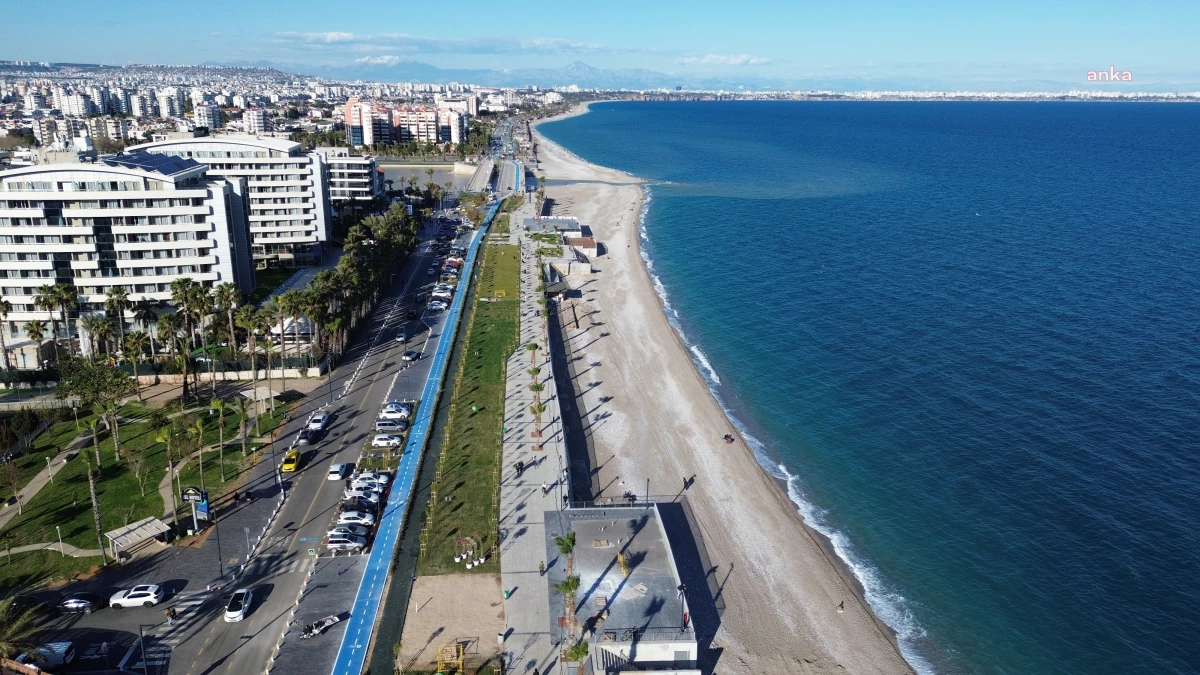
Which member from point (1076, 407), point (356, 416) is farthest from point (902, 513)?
point (356, 416)

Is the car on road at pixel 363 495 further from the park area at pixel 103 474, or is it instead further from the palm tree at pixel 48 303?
the palm tree at pixel 48 303

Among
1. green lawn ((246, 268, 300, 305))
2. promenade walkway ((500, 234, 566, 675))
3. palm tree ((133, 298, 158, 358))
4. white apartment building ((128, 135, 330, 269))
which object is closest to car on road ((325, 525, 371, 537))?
promenade walkway ((500, 234, 566, 675))

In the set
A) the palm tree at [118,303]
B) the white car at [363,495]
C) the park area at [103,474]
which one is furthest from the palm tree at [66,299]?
the white car at [363,495]

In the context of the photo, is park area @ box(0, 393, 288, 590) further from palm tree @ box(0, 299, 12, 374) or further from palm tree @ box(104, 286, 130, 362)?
palm tree @ box(0, 299, 12, 374)

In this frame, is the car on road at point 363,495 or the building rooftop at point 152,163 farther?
the building rooftop at point 152,163

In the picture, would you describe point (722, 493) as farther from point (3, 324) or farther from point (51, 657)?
point (3, 324)

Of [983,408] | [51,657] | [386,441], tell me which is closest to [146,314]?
[386,441]
